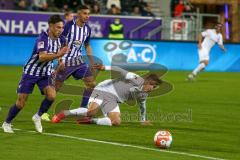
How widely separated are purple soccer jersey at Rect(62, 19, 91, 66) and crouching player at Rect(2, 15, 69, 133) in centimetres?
248

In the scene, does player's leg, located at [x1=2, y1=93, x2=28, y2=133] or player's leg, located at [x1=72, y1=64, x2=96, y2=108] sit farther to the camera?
player's leg, located at [x1=72, y1=64, x2=96, y2=108]

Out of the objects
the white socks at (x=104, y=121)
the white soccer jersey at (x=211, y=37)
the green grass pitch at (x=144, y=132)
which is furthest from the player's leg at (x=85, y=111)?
the white soccer jersey at (x=211, y=37)

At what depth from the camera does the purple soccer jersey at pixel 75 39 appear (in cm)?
1520

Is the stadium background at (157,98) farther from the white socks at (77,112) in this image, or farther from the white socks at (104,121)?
the white socks at (104,121)

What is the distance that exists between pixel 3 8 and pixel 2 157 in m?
24.3

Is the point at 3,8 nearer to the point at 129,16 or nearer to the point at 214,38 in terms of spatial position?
the point at 129,16

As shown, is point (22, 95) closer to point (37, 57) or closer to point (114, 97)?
point (37, 57)

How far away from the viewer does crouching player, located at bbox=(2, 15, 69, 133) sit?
1223 centimetres

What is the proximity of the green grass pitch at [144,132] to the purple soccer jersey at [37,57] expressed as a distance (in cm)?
105

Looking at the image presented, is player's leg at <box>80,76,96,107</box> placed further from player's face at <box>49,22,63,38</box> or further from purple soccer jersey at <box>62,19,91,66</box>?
player's face at <box>49,22,63,38</box>

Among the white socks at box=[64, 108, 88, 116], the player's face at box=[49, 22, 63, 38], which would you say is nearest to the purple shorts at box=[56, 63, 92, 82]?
the white socks at box=[64, 108, 88, 116]

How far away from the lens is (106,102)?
14.3 meters

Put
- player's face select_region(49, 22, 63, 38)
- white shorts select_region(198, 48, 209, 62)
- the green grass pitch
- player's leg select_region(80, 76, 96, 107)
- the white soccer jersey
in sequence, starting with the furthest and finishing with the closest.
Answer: the white soccer jersey → white shorts select_region(198, 48, 209, 62) → player's leg select_region(80, 76, 96, 107) → player's face select_region(49, 22, 63, 38) → the green grass pitch

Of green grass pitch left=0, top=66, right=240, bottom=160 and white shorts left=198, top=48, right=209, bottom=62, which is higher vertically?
white shorts left=198, top=48, right=209, bottom=62
